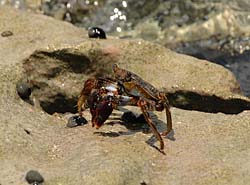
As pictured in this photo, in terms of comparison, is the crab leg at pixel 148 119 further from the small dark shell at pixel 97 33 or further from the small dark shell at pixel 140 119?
the small dark shell at pixel 97 33

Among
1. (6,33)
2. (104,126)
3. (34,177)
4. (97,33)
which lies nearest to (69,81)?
(97,33)

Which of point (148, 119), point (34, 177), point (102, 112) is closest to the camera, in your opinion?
point (34, 177)

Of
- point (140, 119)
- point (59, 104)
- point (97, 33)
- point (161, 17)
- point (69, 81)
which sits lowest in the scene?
point (161, 17)

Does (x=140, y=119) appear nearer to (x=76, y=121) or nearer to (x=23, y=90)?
(x=76, y=121)

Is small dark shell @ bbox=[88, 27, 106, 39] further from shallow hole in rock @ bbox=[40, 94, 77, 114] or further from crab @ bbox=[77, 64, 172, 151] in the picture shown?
crab @ bbox=[77, 64, 172, 151]

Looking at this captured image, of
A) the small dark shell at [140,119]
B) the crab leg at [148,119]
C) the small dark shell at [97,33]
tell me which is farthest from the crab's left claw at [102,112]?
the small dark shell at [97,33]

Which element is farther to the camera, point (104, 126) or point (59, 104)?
point (59, 104)

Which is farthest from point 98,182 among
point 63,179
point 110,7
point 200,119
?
point 110,7
